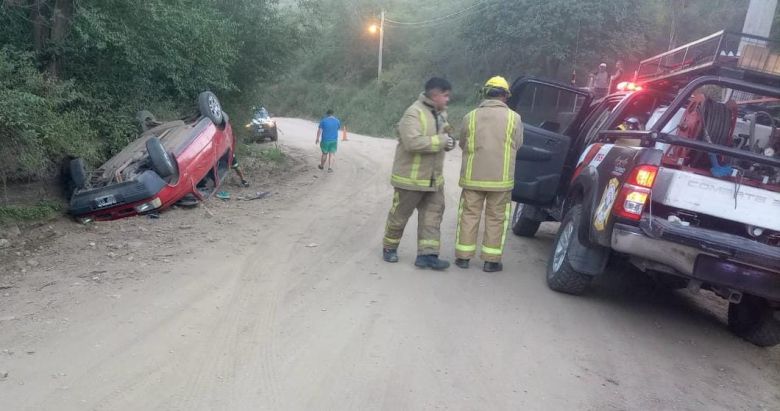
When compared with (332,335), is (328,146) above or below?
below

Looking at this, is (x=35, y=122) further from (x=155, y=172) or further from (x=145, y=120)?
(x=145, y=120)

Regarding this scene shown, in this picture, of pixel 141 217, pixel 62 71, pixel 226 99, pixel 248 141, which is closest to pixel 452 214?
pixel 141 217

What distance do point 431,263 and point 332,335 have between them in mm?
1928

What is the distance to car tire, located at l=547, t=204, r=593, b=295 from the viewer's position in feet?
Answer: 17.6

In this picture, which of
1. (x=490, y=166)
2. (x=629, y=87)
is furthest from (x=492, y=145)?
(x=629, y=87)

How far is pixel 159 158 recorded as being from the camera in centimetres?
787

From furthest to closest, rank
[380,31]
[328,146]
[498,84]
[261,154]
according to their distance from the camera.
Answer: [380,31] < [261,154] < [328,146] < [498,84]

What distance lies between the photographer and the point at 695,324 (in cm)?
537

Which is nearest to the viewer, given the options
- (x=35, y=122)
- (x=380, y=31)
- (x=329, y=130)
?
(x=35, y=122)

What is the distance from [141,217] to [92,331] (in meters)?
3.79

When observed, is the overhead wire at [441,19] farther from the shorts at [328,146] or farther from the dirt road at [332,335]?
the dirt road at [332,335]

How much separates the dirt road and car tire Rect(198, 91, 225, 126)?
2.98m

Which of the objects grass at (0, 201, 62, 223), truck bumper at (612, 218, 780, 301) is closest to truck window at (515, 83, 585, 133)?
truck bumper at (612, 218, 780, 301)

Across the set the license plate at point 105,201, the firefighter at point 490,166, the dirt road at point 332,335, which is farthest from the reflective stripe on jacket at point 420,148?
the license plate at point 105,201
